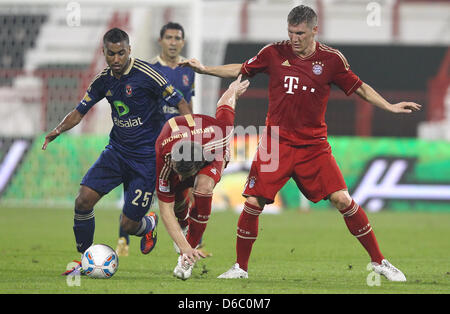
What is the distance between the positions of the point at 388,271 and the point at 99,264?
2.43 metres

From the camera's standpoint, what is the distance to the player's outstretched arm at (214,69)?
23.2 ft

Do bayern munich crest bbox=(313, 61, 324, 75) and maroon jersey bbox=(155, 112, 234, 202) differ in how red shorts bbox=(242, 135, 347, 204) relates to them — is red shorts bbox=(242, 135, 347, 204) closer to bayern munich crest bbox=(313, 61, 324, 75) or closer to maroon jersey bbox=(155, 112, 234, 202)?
maroon jersey bbox=(155, 112, 234, 202)

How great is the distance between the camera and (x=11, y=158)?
53.1 feet

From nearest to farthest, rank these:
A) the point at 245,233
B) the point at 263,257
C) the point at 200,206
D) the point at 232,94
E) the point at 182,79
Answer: the point at 245,233 < the point at 200,206 < the point at 232,94 < the point at 263,257 < the point at 182,79

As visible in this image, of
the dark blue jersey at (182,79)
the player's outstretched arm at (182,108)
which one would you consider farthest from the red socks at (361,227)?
the dark blue jersey at (182,79)

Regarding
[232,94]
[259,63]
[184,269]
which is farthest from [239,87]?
[184,269]

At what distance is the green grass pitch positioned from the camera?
21.4 ft

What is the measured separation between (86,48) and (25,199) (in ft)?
20.1

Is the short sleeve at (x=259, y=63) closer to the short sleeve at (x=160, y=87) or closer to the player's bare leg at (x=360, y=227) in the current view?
the short sleeve at (x=160, y=87)

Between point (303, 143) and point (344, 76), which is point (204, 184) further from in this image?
point (344, 76)

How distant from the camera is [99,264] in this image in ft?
23.0

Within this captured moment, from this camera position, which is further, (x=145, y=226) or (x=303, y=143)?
(x=145, y=226)

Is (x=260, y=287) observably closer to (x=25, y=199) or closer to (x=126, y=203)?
(x=126, y=203)
